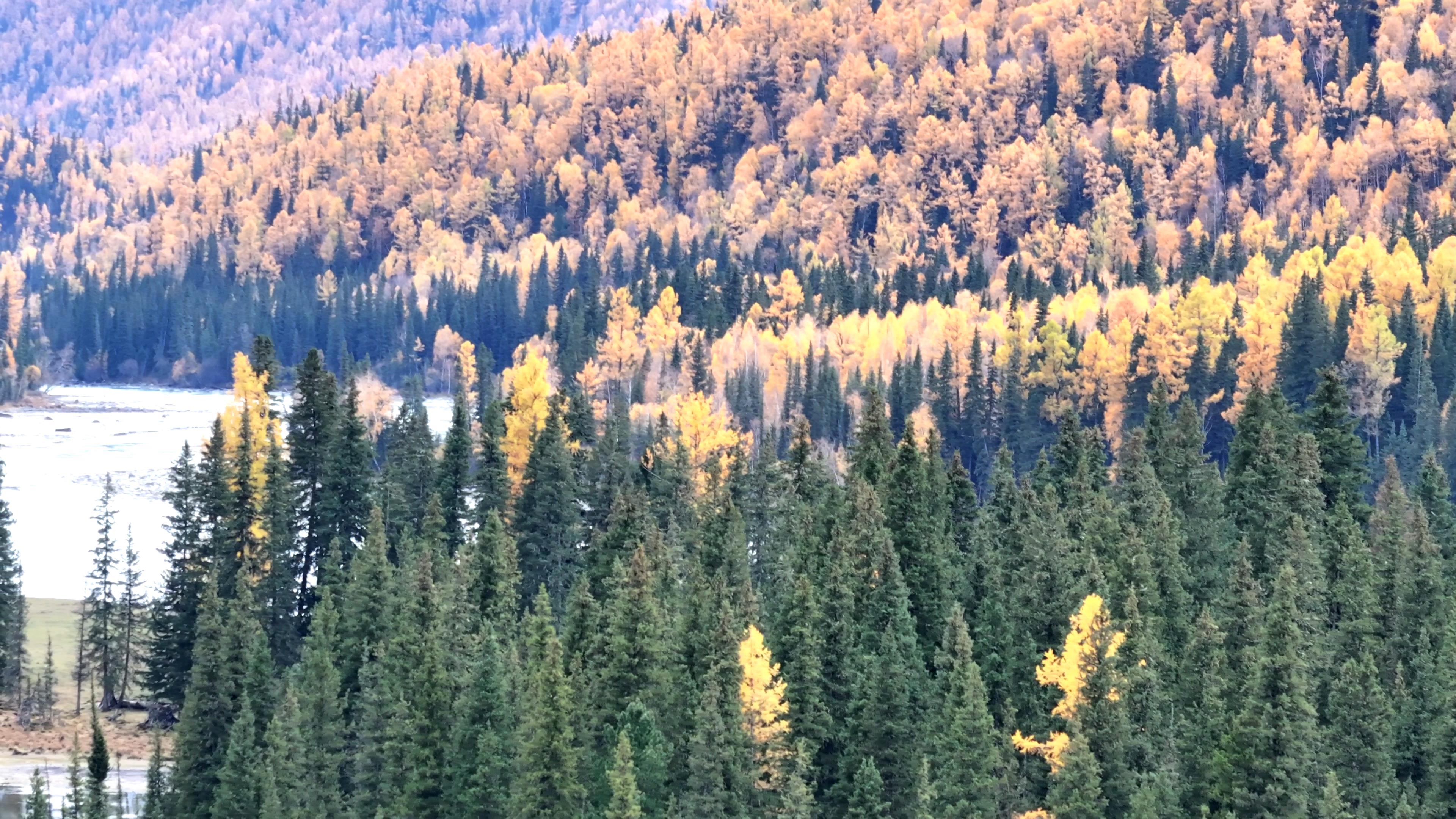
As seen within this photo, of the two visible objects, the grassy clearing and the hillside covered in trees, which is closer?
the hillside covered in trees

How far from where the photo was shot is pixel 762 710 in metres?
63.3

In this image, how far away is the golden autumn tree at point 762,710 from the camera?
6278cm

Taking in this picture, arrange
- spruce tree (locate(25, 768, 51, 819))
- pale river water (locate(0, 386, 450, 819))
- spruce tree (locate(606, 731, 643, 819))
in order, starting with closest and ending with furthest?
spruce tree (locate(606, 731, 643, 819)) → spruce tree (locate(25, 768, 51, 819)) → pale river water (locate(0, 386, 450, 819))

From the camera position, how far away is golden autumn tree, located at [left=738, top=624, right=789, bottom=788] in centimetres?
6278

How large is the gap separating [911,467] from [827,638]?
15.9 metres

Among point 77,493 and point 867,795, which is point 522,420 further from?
point 867,795

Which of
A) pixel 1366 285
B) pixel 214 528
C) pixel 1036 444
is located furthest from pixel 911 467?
pixel 1366 285

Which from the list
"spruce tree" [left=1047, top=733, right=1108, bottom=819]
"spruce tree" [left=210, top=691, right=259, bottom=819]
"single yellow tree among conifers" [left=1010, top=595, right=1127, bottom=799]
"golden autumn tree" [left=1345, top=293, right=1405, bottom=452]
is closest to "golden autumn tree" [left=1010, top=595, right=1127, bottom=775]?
"single yellow tree among conifers" [left=1010, top=595, right=1127, bottom=799]

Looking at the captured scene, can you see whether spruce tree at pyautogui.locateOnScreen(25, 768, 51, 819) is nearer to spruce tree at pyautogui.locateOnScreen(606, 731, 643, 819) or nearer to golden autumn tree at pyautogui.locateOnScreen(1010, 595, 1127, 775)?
spruce tree at pyautogui.locateOnScreen(606, 731, 643, 819)

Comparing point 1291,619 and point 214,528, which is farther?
point 214,528

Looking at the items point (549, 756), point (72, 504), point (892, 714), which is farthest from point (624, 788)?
point (72, 504)

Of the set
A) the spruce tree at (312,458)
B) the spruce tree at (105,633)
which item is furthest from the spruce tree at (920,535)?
the spruce tree at (105,633)

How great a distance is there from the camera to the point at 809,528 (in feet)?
265

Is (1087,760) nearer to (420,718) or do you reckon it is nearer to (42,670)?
(420,718)
